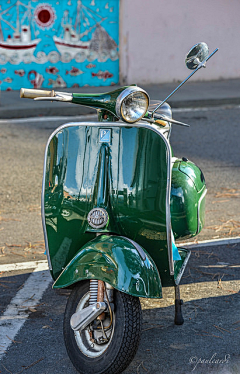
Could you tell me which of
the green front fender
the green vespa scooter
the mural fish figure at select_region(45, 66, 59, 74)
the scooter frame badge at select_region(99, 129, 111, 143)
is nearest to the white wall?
the mural fish figure at select_region(45, 66, 59, 74)

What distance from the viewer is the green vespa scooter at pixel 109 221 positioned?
8.66 feet

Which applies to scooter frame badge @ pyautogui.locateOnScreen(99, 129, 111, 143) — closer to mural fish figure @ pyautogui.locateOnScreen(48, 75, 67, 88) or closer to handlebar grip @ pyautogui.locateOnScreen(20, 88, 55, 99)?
handlebar grip @ pyautogui.locateOnScreen(20, 88, 55, 99)

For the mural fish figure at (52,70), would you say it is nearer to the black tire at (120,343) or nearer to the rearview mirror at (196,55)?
the rearview mirror at (196,55)

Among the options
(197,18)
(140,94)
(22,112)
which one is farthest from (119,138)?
(197,18)

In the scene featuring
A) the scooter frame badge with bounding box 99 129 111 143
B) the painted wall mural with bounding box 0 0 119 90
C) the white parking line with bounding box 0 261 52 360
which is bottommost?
the white parking line with bounding box 0 261 52 360

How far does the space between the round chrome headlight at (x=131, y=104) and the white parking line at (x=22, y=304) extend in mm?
1359

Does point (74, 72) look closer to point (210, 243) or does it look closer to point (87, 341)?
point (210, 243)

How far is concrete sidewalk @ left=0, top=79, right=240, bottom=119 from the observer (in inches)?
383

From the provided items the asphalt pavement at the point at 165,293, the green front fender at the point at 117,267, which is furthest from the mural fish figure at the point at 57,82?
the green front fender at the point at 117,267

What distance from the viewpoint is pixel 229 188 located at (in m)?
5.79

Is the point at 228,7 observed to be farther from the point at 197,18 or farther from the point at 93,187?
the point at 93,187

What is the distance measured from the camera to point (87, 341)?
2750 millimetres

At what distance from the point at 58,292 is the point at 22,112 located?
6565 mm

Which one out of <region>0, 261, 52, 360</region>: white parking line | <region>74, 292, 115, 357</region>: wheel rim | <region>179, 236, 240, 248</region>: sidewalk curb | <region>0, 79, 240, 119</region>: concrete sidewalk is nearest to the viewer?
<region>74, 292, 115, 357</region>: wheel rim
